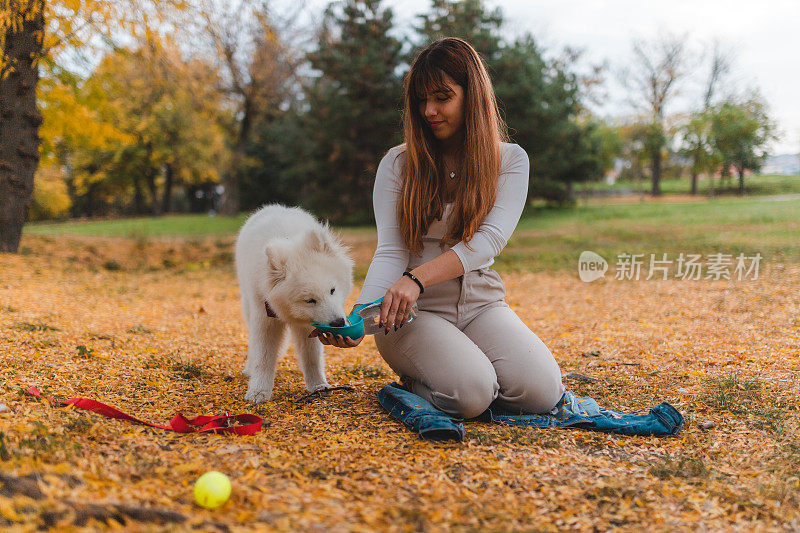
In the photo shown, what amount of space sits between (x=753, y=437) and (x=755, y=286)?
204 inches

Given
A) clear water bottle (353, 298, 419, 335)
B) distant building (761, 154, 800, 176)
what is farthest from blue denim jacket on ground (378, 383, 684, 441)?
distant building (761, 154, 800, 176)

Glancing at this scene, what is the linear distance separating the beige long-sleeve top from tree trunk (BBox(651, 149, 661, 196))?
2127 centimetres

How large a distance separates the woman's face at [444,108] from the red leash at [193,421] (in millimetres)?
1895

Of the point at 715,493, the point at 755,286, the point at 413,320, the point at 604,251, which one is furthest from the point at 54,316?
the point at 604,251

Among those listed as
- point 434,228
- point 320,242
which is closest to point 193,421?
point 320,242

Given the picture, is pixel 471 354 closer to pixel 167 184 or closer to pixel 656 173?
pixel 656 173

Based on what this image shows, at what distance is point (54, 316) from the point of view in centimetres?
547

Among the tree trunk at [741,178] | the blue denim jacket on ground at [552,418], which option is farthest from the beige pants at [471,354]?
the tree trunk at [741,178]

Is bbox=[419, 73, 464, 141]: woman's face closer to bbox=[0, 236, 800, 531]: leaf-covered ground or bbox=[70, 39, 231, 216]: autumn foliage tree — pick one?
bbox=[0, 236, 800, 531]: leaf-covered ground

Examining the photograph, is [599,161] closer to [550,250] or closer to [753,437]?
[550,250]

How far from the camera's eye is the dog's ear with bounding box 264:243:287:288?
3.22 metres

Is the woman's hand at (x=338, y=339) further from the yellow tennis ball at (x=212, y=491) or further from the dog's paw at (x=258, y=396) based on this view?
the yellow tennis ball at (x=212, y=491)

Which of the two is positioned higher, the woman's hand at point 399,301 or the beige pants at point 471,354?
the woman's hand at point 399,301

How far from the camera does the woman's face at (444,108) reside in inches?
128
